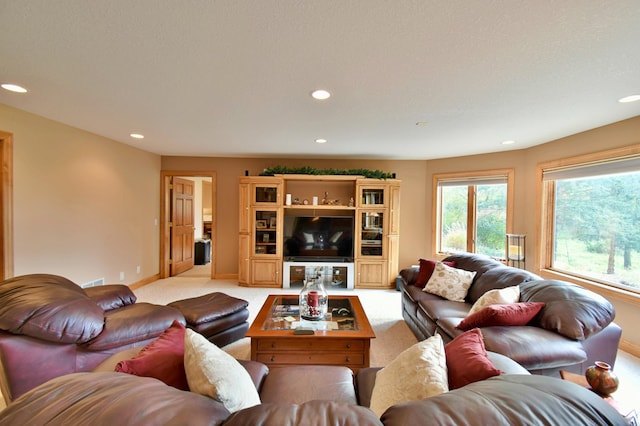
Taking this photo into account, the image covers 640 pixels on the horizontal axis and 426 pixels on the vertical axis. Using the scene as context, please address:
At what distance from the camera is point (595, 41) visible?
5.11 ft

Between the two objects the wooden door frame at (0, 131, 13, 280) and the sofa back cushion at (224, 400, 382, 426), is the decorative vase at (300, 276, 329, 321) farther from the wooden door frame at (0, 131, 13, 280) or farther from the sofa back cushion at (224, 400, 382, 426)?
the wooden door frame at (0, 131, 13, 280)

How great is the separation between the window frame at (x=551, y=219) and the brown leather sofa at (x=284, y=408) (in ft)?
11.3

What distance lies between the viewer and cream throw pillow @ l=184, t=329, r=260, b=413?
99 cm

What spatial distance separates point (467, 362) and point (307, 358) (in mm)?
1390

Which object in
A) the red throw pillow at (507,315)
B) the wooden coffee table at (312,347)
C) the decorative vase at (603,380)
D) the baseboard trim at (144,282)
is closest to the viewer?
the decorative vase at (603,380)

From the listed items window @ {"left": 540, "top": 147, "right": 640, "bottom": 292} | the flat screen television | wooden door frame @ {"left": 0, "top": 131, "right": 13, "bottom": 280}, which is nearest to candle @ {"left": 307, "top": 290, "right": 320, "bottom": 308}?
the flat screen television

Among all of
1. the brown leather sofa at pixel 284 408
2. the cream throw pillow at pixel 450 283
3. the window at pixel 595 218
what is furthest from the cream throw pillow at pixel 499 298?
the window at pixel 595 218

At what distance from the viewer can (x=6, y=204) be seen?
9.23 ft

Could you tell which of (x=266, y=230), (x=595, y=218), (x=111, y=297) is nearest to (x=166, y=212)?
(x=266, y=230)

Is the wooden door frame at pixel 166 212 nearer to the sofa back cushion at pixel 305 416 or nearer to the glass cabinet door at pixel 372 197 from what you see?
the glass cabinet door at pixel 372 197

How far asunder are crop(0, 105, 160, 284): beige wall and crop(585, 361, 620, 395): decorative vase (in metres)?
4.85

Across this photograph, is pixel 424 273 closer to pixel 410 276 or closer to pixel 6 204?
pixel 410 276

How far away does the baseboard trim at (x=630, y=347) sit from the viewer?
2.70 meters

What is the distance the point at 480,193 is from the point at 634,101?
8.08ft
